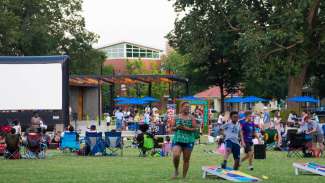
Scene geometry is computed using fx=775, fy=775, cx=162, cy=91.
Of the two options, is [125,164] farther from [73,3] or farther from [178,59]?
[178,59]

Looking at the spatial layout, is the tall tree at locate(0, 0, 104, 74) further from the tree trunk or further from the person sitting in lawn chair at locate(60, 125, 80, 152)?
the person sitting in lawn chair at locate(60, 125, 80, 152)

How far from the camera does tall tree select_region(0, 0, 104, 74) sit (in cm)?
6994

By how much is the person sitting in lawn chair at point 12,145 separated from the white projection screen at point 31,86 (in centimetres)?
945

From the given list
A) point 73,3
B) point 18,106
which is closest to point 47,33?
point 73,3

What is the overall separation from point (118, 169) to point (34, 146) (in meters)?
6.43

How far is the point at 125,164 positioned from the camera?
22641 mm

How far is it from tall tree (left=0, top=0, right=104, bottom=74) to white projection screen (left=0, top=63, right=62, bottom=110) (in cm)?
3026

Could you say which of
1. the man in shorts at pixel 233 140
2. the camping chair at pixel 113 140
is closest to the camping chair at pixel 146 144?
the camping chair at pixel 113 140

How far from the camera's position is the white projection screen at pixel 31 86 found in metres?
35.0

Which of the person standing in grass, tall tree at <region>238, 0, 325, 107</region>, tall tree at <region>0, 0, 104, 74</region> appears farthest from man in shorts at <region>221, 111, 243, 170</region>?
tall tree at <region>0, 0, 104, 74</region>

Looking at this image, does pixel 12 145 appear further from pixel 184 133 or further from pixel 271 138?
pixel 271 138

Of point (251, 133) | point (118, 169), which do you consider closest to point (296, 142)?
point (251, 133)

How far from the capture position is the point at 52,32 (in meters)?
73.4

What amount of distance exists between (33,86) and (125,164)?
13.7m
